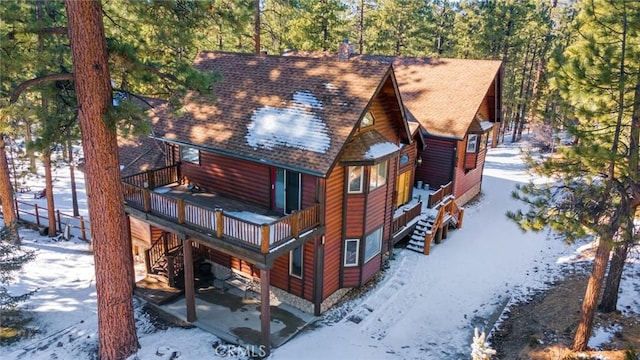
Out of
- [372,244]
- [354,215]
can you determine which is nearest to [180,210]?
[354,215]

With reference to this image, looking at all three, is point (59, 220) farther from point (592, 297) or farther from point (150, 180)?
point (592, 297)

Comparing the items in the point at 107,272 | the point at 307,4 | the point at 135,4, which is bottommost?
the point at 107,272

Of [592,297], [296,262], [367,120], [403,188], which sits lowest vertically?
[296,262]

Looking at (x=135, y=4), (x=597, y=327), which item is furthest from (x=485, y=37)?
(x=135, y=4)

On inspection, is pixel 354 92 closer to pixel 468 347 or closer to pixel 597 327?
pixel 468 347

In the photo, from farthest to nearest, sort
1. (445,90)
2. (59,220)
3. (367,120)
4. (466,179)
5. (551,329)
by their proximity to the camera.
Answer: (466,179) → (445,90) → (59,220) → (367,120) → (551,329)

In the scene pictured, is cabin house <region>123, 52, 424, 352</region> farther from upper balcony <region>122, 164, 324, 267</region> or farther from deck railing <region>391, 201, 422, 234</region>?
deck railing <region>391, 201, 422, 234</region>

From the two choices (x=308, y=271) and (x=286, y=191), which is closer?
(x=286, y=191)
